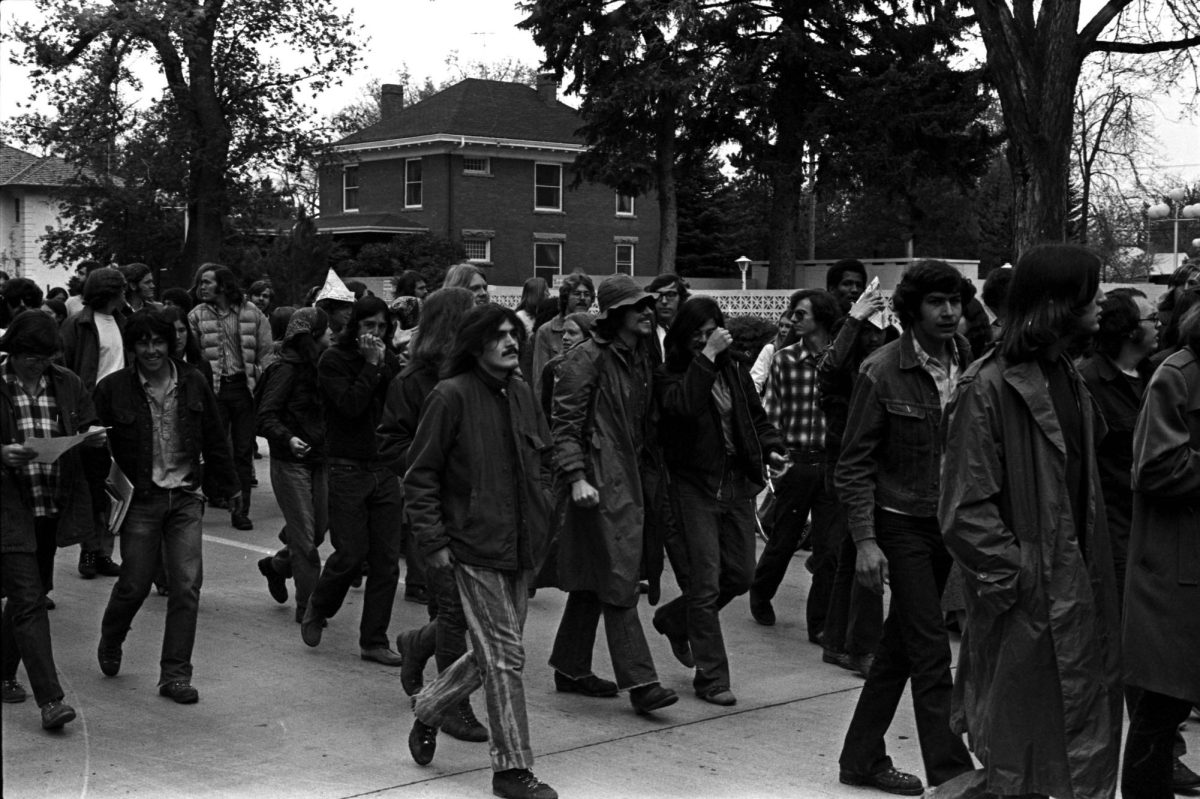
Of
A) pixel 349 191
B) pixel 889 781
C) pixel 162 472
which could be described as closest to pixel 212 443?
pixel 162 472

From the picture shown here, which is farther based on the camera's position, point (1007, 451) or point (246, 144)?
point (246, 144)

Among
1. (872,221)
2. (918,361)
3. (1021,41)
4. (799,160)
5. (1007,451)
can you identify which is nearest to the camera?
(1007,451)

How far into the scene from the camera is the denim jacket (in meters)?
5.87

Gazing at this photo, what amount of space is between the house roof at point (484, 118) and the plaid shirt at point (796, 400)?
1754 inches

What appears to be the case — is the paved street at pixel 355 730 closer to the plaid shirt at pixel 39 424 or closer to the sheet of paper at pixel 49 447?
the plaid shirt at pixel 39 424

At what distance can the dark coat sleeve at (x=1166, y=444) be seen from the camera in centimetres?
506

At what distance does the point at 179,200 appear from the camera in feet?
119

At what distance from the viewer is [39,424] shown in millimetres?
7227

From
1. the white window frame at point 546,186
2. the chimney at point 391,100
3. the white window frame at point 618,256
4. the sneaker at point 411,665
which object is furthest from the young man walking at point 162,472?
the chimney at point 391,100

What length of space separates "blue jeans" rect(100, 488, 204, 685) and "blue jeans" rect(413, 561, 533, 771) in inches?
67.8

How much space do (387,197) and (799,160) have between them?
20.1 metres

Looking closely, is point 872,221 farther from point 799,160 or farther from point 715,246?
point 799,160

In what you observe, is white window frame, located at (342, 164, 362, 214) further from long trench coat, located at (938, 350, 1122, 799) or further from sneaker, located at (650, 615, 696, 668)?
long trench coat, located at (938, 350, 1122, 799)

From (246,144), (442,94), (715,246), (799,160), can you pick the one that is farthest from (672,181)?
(442,94)
